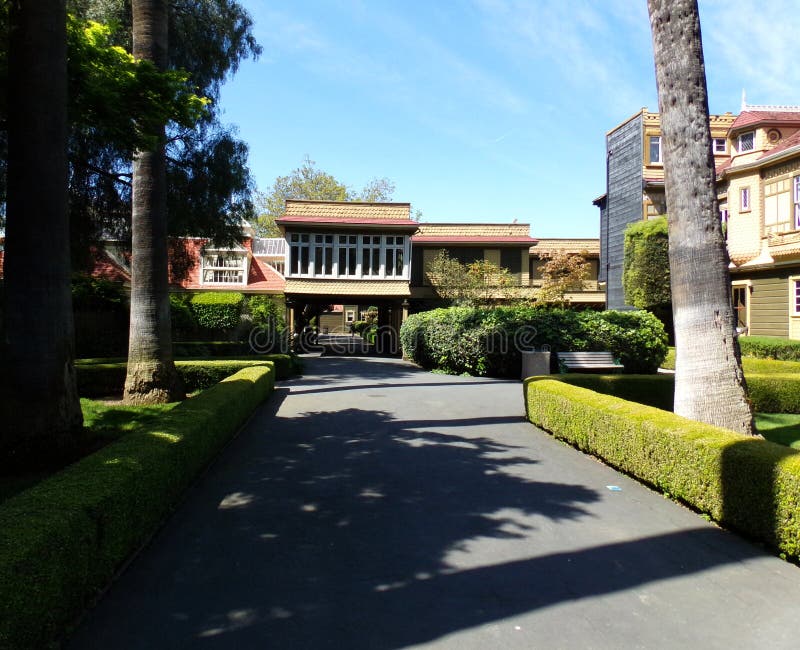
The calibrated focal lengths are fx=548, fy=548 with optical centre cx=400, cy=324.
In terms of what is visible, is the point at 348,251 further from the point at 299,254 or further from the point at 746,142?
the point at 746,142

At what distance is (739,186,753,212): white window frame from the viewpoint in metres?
21.8

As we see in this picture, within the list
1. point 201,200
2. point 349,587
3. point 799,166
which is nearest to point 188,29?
point 201,200

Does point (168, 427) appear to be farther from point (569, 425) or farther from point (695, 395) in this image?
point (695, 395)

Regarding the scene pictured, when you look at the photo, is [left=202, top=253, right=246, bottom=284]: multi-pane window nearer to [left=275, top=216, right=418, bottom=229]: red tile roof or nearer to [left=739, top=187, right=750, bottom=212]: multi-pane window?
[left=275, top=216, right=418, bottom=229]: red tile roof

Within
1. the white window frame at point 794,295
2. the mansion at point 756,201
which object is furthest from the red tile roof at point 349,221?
the white window frame at point 794,295

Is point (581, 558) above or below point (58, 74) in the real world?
below

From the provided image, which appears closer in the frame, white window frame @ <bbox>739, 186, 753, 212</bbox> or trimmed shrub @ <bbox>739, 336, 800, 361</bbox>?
trimmed shrub @ <bbox>739, 336, 800, 361</bbox>

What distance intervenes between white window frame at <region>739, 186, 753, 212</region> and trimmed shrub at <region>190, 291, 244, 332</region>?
2176cm

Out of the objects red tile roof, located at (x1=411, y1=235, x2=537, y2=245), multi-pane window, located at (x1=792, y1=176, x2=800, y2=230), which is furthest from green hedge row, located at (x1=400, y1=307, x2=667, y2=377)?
red tile roof, located at (x1=411, y1=235, x2=537, y2=245)

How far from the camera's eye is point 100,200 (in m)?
16.1

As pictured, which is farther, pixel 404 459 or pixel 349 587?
pixel 404 459

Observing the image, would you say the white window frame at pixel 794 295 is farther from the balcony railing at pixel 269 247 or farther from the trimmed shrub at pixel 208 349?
the balcony railing at pixel 269 247

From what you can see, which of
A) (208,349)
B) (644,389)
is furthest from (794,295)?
(208,349)

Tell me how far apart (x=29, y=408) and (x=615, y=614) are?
19.1 feet
